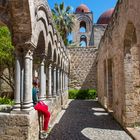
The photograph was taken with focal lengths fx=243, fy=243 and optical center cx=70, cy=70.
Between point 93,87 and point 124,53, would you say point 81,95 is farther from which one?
point 124,53

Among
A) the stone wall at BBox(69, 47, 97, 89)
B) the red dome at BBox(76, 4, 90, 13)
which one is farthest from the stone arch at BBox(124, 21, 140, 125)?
the red dome at BBox(76, 4, 90, 13)

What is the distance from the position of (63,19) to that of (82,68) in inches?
259

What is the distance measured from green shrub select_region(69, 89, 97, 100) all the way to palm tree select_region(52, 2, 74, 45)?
6774mm

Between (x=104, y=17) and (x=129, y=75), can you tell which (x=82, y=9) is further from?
(x=129, y=75)

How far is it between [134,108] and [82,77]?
1483cm

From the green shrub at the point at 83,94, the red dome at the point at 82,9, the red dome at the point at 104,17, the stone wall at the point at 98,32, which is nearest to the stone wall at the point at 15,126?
the green shrub at the point at 83,94

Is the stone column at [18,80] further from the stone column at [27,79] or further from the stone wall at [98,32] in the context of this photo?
the stone wall at [98,32]

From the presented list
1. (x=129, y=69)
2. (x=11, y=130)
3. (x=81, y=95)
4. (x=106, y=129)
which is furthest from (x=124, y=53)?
(x=81, y=95)

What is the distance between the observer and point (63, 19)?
85.9ft

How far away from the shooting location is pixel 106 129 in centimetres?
741

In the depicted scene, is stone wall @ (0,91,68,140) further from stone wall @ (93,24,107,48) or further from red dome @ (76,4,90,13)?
red dome @ (76,4,90,13)

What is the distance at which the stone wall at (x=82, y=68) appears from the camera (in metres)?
22.6

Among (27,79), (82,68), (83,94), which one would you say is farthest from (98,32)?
(27,79)

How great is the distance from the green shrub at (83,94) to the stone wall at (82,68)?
4.12 feet
